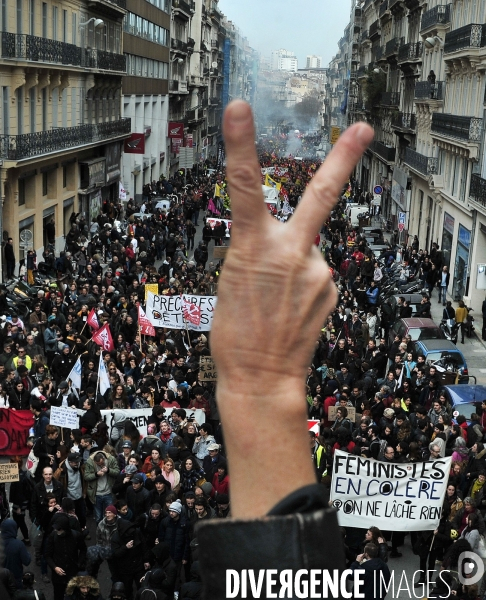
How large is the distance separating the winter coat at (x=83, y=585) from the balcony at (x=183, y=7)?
238ft

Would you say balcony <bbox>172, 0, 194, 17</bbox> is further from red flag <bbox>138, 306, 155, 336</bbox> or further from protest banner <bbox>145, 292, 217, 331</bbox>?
red flag <bbox>138, 306, 155, 336</bbox>

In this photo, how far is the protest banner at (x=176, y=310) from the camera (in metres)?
20.2

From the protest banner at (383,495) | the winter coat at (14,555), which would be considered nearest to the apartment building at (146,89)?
the protest banner at (383,495)

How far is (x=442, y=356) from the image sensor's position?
2102 centimetres

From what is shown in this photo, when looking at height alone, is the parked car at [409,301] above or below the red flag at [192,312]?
below

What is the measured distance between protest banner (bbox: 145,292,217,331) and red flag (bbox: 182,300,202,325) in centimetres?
2

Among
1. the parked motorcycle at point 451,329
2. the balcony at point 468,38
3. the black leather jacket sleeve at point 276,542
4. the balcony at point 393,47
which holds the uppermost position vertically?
the balcony at point 393,47

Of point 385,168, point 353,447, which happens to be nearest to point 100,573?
point 353,447

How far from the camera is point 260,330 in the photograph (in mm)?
2584

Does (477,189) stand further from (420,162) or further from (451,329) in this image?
(420,162)

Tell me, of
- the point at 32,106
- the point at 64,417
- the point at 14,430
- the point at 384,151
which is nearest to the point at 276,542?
the point at 64,417

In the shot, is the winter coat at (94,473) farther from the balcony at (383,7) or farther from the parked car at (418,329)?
the balcony at (383,7)

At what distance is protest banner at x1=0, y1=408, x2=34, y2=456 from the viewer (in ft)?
45.3

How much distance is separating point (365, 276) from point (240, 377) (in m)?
28.9
